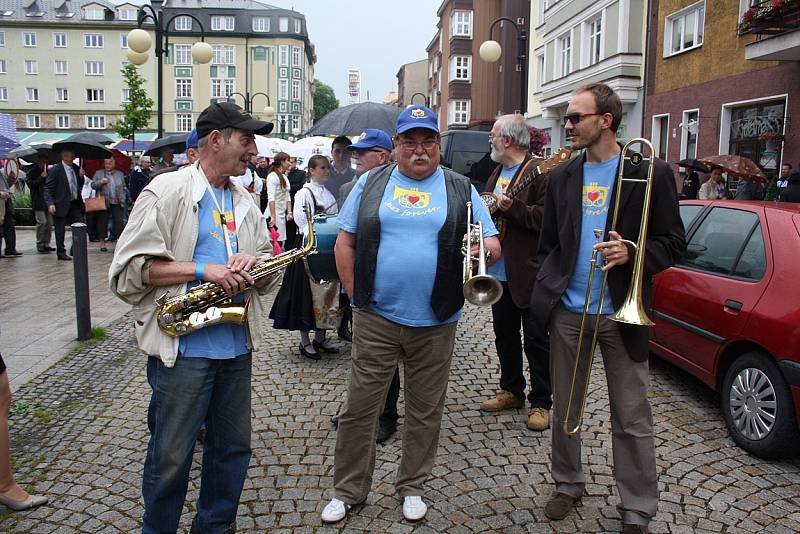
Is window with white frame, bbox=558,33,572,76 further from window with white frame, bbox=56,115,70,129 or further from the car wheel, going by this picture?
window with white frame, bbox=56,115,70,129

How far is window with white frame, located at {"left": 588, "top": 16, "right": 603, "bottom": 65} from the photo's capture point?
25.1 meters

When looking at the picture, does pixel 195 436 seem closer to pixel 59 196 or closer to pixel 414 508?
pixel 414 508

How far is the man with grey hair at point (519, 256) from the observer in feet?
15.2

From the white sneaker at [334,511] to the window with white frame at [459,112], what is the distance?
48174 mm

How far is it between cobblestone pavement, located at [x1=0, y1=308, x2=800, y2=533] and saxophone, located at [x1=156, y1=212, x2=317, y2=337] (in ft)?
4.07

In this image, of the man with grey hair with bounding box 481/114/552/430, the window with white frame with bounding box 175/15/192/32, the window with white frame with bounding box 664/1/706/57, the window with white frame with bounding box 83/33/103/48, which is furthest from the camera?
the window with white frame with bounding box 175/15/192/32

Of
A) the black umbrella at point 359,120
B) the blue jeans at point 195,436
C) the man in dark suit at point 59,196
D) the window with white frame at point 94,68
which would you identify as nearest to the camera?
the blue jeans at point 195,436

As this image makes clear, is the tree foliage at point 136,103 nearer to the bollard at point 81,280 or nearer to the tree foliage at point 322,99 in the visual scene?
the bollard at point 81,280

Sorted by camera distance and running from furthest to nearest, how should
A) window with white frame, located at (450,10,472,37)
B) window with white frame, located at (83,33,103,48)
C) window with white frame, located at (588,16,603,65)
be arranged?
1. window with white frame, located at (83,33,103,48)
2. window with white frame, located at (450,10,472,37)
3. window with white frame, located at (588,16,603,65)

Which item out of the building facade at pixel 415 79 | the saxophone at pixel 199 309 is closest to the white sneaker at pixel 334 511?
the saxophone at pixel 199 309

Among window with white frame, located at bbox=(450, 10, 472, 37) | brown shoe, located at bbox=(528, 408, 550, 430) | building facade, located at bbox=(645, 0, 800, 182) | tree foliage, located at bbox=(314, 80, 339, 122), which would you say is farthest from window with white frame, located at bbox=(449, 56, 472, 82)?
tree foliage, located at bbox=(314, 80, 339, 122)

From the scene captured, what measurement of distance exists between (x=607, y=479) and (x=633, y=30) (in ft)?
71.7

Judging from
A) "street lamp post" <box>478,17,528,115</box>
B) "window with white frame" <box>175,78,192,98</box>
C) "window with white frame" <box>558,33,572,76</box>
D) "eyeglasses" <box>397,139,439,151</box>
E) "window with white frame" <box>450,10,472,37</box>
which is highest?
"window with white frame" <box>450,10,472,37</box>

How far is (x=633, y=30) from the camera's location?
22.6 meters
